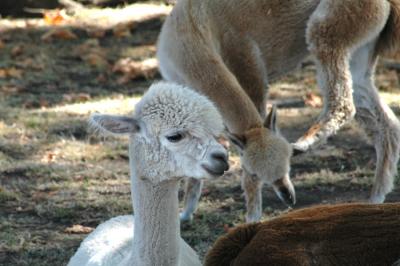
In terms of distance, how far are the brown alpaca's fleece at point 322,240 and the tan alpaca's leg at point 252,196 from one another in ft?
7.12

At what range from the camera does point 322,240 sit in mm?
4402

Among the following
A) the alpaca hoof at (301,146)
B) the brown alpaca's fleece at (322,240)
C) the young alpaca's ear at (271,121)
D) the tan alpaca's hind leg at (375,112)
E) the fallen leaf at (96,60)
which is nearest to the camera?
the brown alpaca's fleece at (322,240)

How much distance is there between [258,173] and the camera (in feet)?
21.0

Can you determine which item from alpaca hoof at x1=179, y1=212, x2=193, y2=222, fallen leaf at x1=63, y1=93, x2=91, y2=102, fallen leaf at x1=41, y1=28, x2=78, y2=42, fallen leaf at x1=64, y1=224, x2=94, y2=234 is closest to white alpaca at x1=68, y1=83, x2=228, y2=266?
fallen leaf at x1=64, y1=224, x2=94, y2=234

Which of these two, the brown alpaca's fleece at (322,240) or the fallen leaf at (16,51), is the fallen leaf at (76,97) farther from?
the brown alpaca's fleece at (322,240)

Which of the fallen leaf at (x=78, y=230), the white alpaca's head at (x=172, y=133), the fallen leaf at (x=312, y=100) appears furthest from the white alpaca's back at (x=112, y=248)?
the fallen leaf at (x=312, y=100)

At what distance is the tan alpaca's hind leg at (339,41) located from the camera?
280 inches

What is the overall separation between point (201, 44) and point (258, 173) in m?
1.18

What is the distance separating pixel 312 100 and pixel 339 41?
3.08 meters

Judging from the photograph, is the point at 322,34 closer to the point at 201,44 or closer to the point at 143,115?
the point at 201,44

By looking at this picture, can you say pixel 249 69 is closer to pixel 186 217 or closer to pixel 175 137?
pixel 186 217

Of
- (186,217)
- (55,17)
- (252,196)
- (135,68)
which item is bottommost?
(55,17)

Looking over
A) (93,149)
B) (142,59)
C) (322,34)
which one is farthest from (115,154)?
(142,59)

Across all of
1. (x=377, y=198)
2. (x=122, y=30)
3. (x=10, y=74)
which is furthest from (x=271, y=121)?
(x=122, y=30)
